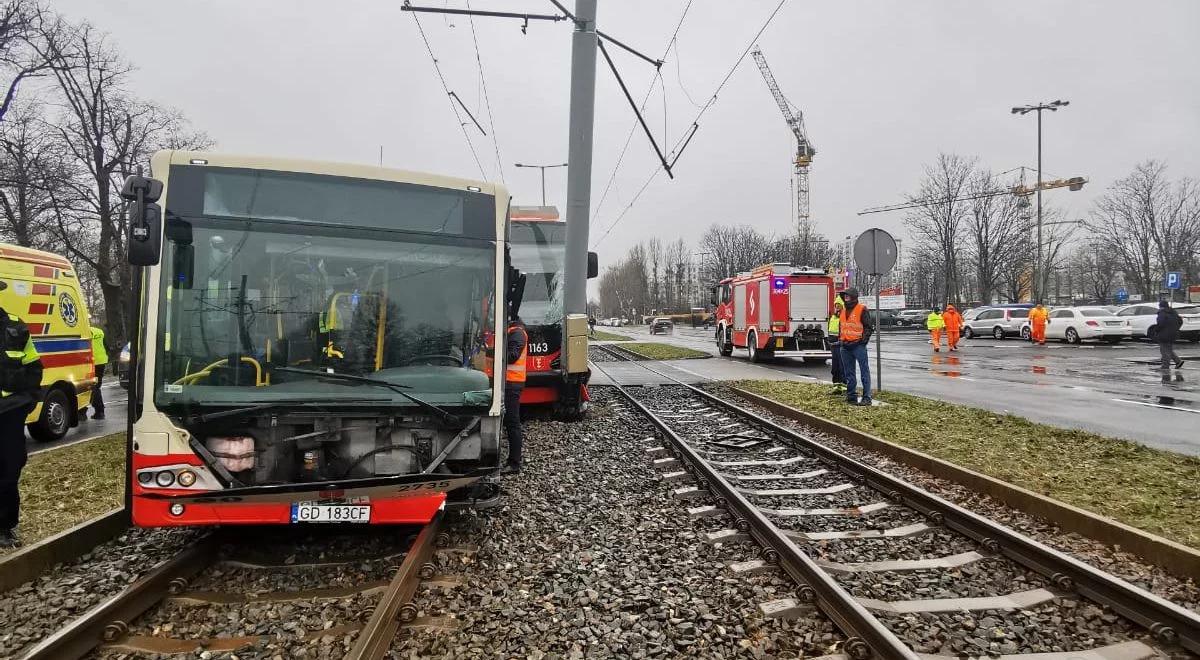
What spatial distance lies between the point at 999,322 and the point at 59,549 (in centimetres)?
3628

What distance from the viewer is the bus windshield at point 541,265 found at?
34.1ft

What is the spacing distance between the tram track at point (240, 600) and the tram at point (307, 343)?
352 millimetres

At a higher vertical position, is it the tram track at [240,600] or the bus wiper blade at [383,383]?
the bus wiper blade at [383,383]

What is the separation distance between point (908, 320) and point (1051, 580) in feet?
171

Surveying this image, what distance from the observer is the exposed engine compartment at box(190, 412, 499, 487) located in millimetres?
4152

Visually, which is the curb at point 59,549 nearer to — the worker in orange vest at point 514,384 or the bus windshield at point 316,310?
the bus windshield at point 316,310

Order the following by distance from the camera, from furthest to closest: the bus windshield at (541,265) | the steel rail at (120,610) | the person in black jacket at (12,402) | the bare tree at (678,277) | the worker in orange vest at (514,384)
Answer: the bare tree at (678,277) < the bus windshield at (541,265) < the worker in orange vest at (514,384) < the person in black jacket at (12,402) < the steel rail at (120,610)

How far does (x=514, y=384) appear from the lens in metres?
6.72

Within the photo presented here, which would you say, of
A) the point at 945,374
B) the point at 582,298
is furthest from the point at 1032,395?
the point at 582,298

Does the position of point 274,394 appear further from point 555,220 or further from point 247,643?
point 555,220

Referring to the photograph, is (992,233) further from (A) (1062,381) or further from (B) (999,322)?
(A) (1062,381)

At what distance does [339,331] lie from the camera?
4512 millimetres

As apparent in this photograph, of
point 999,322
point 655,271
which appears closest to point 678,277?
point 655,271

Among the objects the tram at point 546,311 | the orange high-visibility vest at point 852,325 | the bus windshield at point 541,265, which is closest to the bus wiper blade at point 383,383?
the tram at point 546,311
